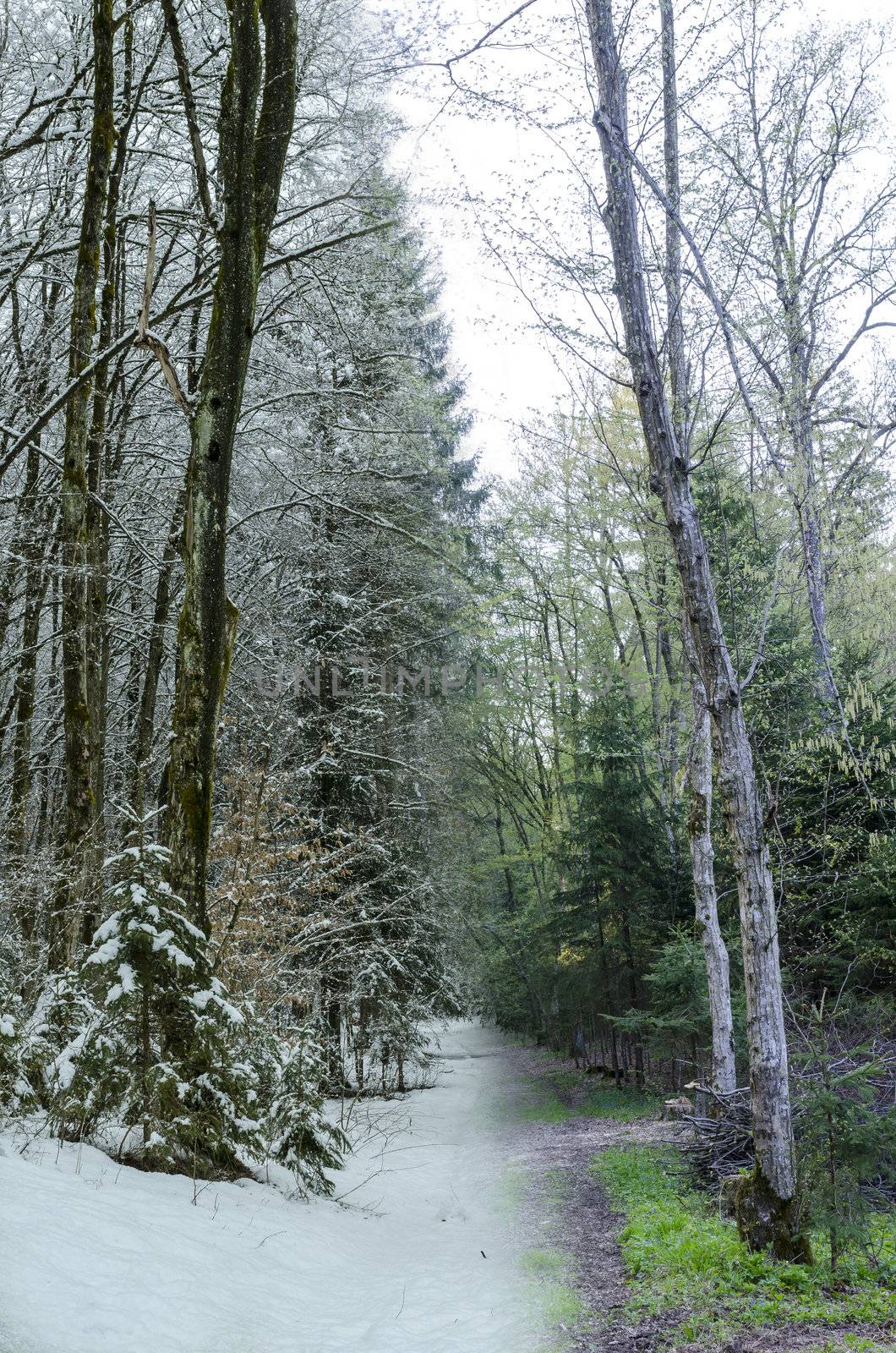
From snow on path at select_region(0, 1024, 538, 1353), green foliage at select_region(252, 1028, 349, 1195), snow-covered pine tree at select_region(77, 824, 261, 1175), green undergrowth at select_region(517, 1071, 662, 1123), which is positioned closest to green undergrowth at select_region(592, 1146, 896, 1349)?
snow on path at select_region(0, 1024, 538, 1353)

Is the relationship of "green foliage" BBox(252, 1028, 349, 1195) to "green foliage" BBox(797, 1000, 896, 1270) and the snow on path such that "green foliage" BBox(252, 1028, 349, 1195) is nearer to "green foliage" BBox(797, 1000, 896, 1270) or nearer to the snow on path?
the snow on path

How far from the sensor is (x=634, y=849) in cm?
1443

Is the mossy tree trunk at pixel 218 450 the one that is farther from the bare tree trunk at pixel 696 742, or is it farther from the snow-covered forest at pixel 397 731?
the bare tree trunk at pixel 696 742

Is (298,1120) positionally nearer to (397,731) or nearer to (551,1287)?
(551,1287)

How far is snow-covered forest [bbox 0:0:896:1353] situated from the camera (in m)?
4.78

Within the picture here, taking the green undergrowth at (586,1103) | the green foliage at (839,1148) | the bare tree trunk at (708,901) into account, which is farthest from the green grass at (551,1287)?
the green undergrowth at (586,1103)

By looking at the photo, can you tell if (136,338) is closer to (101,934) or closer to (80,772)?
(80,772)

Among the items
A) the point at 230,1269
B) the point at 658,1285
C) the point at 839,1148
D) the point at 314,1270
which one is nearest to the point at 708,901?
the point at 839,1148

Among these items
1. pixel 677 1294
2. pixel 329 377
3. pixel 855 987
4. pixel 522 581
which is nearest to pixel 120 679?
pixel 329 377

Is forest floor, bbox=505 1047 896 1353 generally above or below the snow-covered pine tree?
below

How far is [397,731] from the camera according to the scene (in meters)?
14.1

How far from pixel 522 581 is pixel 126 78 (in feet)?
44.6

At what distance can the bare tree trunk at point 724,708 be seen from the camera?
5.09 m

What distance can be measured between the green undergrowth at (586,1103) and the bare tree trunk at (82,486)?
8.55m
